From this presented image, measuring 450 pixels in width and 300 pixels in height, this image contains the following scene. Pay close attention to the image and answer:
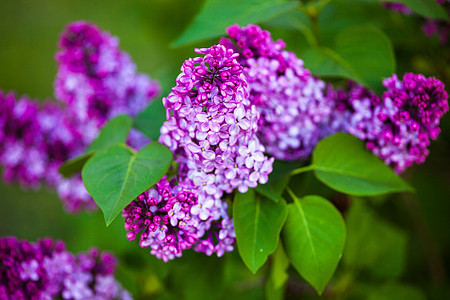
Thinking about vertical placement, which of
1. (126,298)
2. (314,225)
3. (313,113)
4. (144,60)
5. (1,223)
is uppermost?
(313,113)

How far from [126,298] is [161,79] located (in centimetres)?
66

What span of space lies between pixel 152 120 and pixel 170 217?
0.32m

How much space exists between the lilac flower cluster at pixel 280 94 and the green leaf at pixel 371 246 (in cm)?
45

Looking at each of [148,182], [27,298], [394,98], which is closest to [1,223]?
[27,298]

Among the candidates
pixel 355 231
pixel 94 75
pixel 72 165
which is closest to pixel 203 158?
pixel 72 165

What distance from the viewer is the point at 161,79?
1466 millimetres

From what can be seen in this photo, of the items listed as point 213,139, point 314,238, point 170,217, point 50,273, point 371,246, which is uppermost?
point 213,139

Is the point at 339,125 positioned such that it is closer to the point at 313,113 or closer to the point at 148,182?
the point at 313,113

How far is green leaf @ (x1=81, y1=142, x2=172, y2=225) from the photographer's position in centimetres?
74

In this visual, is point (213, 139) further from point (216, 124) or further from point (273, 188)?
point (273, 188)

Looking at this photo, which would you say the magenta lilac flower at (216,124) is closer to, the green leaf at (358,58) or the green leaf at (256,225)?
the green leaf at (256,225)

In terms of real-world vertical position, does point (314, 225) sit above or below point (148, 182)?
below

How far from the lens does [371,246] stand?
1.38 metres

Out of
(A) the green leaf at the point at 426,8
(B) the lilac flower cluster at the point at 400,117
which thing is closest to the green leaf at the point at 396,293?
(B) the lilac flower cluster at the point at 400,117
